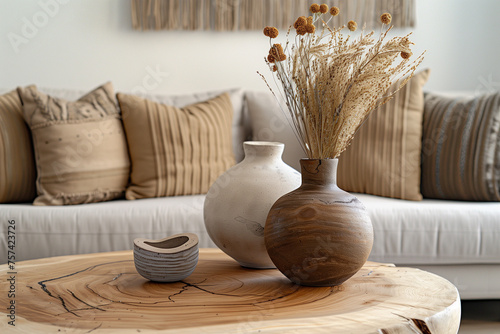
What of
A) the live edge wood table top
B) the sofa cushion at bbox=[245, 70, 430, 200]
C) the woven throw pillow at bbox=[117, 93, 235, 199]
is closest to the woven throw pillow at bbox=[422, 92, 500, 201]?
the sofa cushion at bbox=[245, 70, 430, 200]

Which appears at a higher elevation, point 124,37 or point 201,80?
point 124,37

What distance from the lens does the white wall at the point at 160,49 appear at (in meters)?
2.75

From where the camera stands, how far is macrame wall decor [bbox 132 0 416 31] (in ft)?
9.23

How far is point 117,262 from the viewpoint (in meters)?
1.20

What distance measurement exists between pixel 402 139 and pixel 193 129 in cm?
93

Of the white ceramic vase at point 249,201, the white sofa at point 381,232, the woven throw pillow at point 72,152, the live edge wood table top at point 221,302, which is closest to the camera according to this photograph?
the live edge wood table top at point 221,302

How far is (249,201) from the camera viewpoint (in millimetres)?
1079

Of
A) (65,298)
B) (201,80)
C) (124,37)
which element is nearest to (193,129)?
(201,80)

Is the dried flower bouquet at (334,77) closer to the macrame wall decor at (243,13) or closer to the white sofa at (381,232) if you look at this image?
the white sofa at (381,232)

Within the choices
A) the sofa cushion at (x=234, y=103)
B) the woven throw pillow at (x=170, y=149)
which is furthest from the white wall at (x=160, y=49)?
the woven throw pillow at (x=170, y=149)

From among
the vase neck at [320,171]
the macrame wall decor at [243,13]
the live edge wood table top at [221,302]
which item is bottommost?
the live edge wood table top at [221,302]

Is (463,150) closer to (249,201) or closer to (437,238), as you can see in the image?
(437,238)

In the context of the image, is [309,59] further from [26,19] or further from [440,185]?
[26,19]

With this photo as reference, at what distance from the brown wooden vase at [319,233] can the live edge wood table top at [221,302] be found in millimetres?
42
